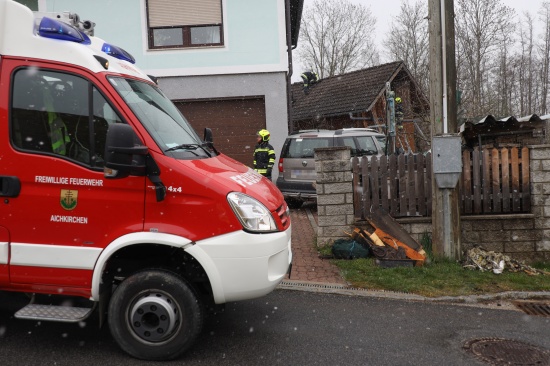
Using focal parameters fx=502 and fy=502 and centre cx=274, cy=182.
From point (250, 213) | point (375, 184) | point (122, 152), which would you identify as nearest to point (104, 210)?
point (122, 152)

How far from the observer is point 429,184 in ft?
25.0

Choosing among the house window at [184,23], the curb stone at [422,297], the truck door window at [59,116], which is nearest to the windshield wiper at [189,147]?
the truck door window at [59,116]

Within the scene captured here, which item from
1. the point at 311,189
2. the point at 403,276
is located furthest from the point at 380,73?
the point at 403,276

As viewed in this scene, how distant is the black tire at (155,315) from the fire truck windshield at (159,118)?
1.00 metres

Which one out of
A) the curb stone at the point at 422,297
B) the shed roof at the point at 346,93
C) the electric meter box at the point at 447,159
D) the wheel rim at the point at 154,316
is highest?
the shed roof at the point at 346,93

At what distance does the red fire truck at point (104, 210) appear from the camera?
12.4 feet

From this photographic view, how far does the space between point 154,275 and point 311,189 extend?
756 cm

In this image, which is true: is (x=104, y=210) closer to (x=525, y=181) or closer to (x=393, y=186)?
(x=393, y=186)

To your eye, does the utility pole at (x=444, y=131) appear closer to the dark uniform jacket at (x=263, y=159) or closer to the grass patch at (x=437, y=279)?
the grass patch at (x=437, y=279)

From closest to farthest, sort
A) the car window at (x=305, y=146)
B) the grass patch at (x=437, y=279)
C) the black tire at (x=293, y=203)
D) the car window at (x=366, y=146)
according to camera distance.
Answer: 1. the grass patch at (x=437, y=279)
2. the car window at (x=305, y=146)
3. the car window at (x=366, y=146)
4. the black tire at (x=293, y=203)

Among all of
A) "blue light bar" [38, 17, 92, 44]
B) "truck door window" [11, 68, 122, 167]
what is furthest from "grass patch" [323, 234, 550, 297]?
"blue light bar" [38, 17, 92, 44]

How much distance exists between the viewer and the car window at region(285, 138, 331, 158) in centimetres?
1138

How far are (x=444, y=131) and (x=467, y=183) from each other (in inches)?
43.9

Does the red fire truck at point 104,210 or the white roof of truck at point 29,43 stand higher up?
the white roof of truck at point 29,43
